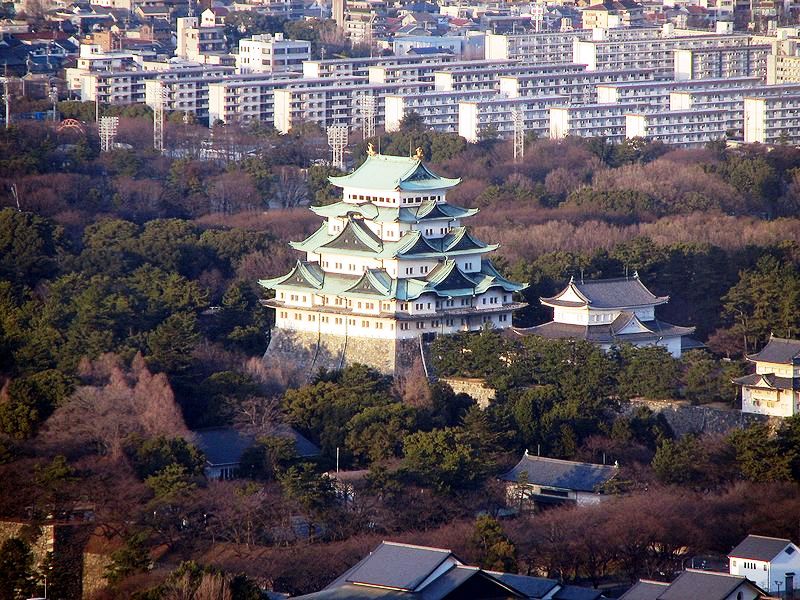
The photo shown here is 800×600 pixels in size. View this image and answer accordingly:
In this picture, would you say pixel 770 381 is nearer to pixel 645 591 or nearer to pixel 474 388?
pixel 474 388

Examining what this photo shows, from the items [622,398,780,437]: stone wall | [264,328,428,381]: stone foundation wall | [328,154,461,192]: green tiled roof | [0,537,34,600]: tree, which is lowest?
[0,537,34,600]: tree

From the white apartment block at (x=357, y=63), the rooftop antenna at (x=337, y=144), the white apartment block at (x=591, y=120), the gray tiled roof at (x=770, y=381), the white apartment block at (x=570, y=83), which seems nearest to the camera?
the gray tiled roof at (x=770, y=381)

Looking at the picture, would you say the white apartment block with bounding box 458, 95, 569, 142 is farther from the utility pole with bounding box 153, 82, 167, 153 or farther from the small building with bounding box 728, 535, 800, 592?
the small building with bounding box 728, 535, 800, 592

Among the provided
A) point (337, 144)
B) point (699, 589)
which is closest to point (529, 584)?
point (699, 589)

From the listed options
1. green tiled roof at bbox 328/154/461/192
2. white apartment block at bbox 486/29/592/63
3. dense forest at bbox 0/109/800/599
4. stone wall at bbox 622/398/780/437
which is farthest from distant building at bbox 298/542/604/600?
white apartment block at bbox 486/29/592/63

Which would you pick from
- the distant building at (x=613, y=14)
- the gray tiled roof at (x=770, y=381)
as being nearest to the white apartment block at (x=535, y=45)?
the distant building at (x=613, y=14)

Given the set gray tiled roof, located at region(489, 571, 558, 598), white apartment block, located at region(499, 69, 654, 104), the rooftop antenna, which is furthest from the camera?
white apartment block, located at region(499, 69, 654, 104)

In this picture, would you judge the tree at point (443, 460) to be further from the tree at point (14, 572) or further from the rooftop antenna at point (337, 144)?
the rooftop antenna at point (337, 144)

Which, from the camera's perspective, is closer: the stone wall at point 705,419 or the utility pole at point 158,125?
the stone wall at point 705,419
